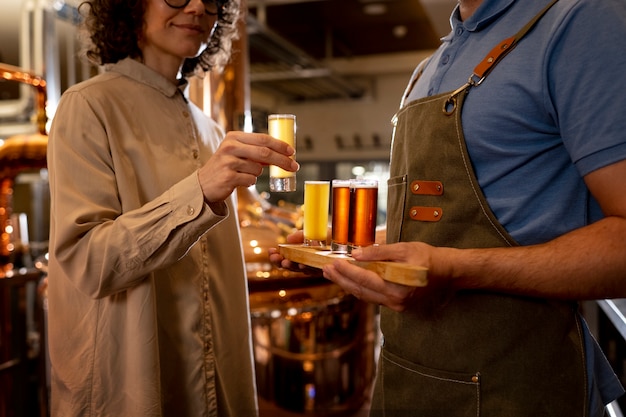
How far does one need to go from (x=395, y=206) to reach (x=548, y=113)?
1.45ft

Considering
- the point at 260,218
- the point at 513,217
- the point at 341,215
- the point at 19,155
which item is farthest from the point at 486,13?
the point at 19,155

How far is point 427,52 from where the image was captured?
10.3 m

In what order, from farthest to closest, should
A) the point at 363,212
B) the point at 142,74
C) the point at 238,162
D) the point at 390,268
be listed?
the point at 142,74 < the point at 363,212 < the point at 238,162 < the point at 390,268

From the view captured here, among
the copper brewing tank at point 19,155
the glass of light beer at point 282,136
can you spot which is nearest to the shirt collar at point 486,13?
the glass of light beer at point 282,136

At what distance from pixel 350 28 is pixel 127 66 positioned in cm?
766

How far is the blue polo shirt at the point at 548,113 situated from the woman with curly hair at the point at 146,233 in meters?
0.48

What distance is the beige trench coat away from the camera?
1315 millimetres

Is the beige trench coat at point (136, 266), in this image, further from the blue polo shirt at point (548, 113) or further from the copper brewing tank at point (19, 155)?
the copper brewing tank at point (19, 155)

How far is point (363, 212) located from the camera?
1.39 m

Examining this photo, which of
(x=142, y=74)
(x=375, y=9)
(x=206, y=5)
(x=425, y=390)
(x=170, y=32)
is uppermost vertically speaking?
(x=375, y=9)

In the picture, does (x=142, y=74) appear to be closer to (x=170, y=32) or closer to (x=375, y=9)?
(x=170, y=32)

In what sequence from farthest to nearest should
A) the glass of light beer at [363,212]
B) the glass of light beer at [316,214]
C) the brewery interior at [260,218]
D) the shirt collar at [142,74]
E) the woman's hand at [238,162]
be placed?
the brewery interior at [260,218]
the shirt collar at [142,74]
the glass of light beer at [316,214]
the glass of light beer at [363,212]
the woman's hand at [238,162]

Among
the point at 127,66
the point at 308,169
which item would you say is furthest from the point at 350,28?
the point at 127,66

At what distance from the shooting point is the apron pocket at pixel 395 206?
1357mm
